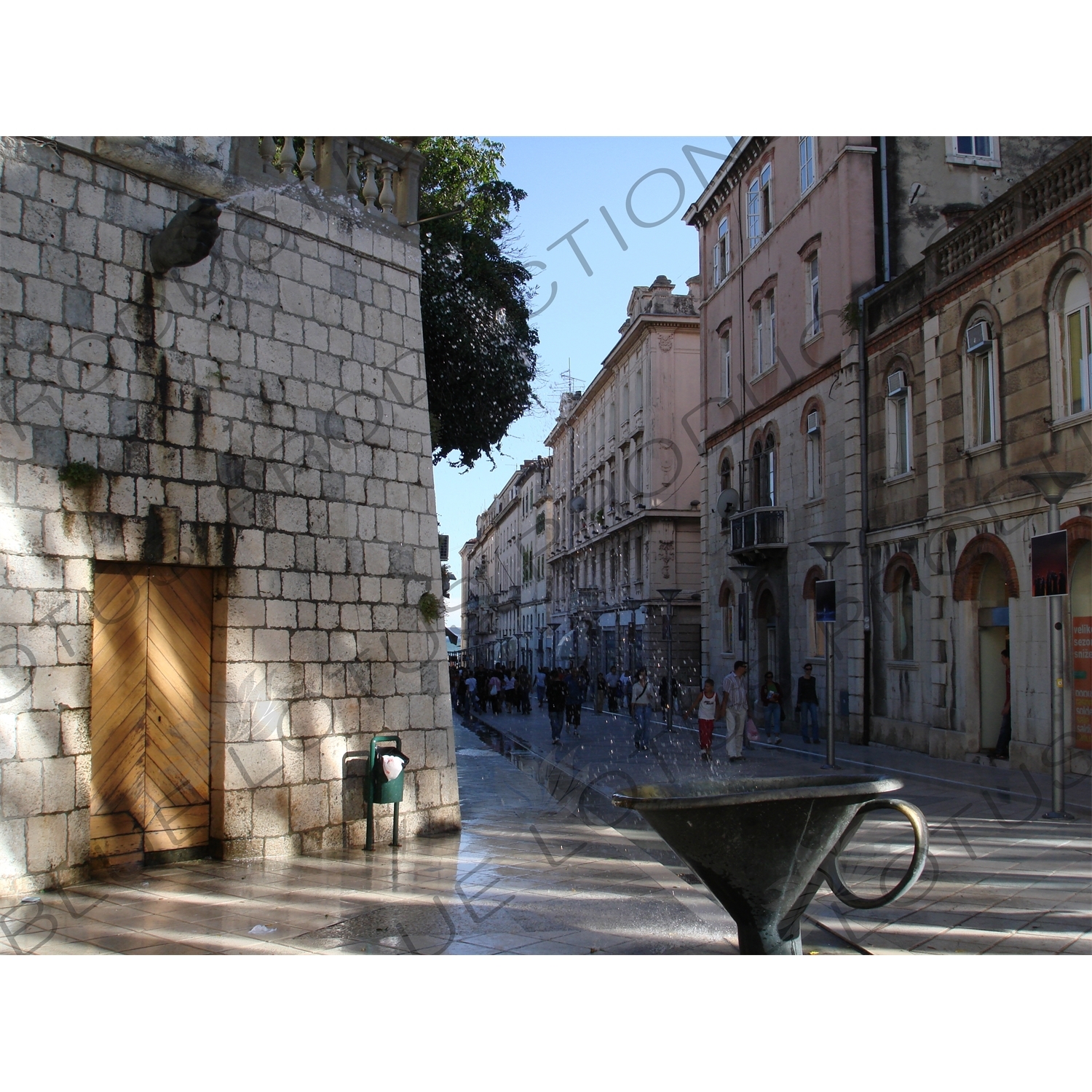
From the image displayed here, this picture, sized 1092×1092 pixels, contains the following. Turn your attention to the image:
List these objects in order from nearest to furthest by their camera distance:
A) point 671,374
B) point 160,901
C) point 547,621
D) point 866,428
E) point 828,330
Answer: point 160,901, point 866,428, point 828,330, point 671,374, point 547,621

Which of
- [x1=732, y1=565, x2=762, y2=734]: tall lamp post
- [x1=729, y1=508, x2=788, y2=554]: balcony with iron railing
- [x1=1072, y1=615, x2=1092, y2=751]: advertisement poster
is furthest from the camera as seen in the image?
[x1=732, y1=565, x2=762, y2=734]: tall lamp post

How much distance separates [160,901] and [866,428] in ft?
52.6

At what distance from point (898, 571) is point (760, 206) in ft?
36.4

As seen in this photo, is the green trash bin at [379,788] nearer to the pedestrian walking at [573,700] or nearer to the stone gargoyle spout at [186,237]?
the stone gargoyle spout at [186,237]

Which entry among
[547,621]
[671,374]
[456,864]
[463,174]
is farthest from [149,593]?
[547,621]

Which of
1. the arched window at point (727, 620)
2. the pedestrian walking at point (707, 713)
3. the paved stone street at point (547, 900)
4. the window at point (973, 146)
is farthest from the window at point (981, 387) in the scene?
the arched window at point (727, 620)

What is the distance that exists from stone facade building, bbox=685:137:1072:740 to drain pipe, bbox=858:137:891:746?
4 centimetres

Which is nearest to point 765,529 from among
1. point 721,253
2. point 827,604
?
point 827,604

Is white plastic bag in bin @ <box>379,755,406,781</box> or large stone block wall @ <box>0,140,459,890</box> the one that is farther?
white plastic bag in bin @ <box>379,755,406,781</box>

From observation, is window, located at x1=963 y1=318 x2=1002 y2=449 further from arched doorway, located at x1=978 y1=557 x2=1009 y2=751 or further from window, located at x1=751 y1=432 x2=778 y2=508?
window, located at x1=751 y1=432 x2=778 y2=508

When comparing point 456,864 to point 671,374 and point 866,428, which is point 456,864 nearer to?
point 866,428

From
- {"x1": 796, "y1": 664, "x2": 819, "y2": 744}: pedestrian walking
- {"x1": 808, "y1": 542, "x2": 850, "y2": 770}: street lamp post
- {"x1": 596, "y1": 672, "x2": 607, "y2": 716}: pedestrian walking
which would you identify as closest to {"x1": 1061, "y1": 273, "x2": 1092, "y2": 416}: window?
{"x1": 808, "y1": 542, "x2": 850, "y2": 770}: street lamp post

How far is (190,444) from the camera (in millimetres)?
7551

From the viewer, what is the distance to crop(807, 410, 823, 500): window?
70.5 feet
